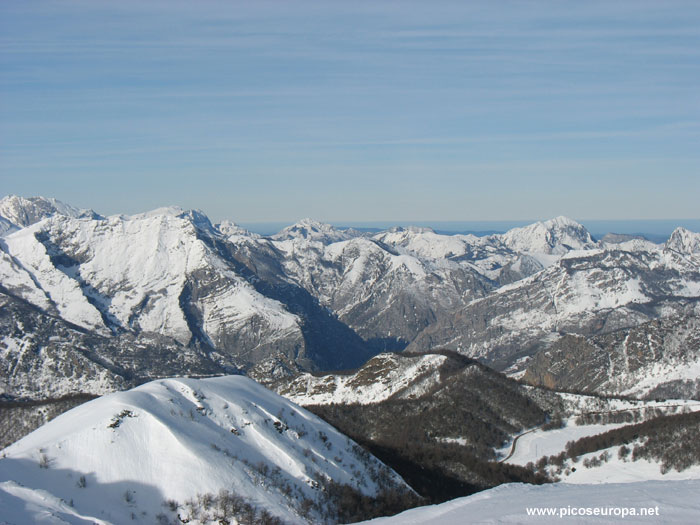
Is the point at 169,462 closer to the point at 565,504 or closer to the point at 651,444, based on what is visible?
the point at 565,504

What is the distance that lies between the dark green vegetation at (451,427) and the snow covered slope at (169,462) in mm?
33122

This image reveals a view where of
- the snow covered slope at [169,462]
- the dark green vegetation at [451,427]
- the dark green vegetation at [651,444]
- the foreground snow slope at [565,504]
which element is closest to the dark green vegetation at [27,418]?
the dark green vegetation at [451,427]

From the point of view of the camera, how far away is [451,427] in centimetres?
16275

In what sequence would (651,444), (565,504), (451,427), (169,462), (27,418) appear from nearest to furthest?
(565,504)
(169,462)
(651,444)
(451,427)
(27,418)

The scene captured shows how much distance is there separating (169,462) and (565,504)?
35.9m

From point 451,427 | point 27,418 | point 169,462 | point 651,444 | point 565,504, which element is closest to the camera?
point 565,504

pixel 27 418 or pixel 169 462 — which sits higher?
pixel 169 462

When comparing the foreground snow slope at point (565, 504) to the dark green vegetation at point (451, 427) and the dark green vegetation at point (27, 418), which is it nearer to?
the dark green vegetation at point (451, 427)

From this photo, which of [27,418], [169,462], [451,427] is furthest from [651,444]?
[27,418]

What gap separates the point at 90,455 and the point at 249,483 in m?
15.1

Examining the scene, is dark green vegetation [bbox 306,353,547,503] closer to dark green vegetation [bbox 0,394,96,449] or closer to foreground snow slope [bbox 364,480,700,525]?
foreground snow slope [bbox 364,480,700,525]

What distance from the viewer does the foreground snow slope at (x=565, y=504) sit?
37812 mm

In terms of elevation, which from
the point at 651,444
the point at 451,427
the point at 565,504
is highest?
the point at 565,504

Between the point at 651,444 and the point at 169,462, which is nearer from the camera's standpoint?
the point at 169,462
